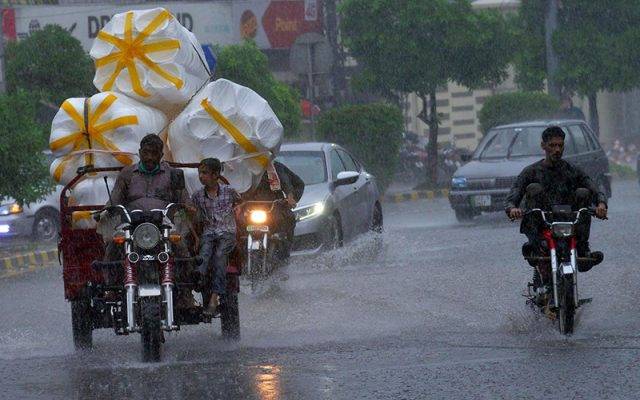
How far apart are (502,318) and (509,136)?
1400cm

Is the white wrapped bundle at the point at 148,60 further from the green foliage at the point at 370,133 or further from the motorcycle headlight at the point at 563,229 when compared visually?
the green foliage at the point at 370,133

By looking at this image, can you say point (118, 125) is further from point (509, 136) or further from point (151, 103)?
point (509, 136)

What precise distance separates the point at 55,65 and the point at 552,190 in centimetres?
2200

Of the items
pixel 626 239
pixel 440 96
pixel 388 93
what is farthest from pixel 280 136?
pixel 440 96

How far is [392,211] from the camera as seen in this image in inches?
1235

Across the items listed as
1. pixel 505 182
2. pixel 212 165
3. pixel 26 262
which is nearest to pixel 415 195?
→ pixel 505 182

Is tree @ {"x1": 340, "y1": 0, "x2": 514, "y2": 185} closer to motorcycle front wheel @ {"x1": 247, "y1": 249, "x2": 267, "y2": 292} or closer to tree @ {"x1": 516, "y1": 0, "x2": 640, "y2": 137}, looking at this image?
tree @ {"x1": 516, "y1": 0, "x2": 640, "y2": 137}

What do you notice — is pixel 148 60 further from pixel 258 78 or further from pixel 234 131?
pixel 258 78

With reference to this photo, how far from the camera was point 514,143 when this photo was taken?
25547mm

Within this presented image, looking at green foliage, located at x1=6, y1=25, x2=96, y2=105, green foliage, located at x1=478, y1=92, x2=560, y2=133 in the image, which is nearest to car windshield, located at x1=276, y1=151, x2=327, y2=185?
Result: green foliage, located at x1=6, y1=25, x2=96, y2=105

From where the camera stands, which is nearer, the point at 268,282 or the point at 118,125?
the point at 118,125

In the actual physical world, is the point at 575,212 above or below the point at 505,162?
above

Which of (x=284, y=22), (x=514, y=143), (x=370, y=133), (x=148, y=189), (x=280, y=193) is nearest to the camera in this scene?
(x=148, y=189)

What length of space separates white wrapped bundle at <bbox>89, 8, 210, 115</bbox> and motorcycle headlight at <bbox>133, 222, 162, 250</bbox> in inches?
80.6
